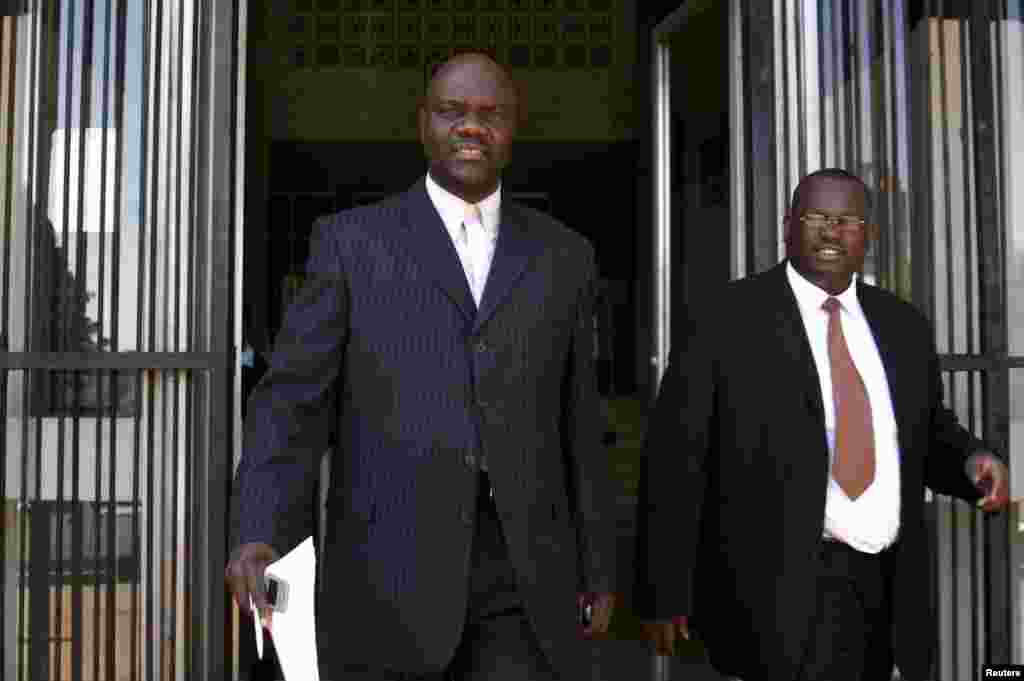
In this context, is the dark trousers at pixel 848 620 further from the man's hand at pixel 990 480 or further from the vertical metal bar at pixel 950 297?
the vertical metal bar at pixel 950 297

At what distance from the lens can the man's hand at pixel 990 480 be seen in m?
2.90

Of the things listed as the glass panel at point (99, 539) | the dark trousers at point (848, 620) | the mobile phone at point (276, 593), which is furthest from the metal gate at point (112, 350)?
the dark trousers at point (848, 620)

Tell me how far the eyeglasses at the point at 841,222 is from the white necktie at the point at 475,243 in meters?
0.96

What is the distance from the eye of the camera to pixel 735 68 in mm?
4039

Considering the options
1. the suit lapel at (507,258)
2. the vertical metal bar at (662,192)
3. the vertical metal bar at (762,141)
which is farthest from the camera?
the vertical metal bar at (662,192)

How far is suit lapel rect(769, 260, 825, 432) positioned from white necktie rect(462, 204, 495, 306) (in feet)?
2.87

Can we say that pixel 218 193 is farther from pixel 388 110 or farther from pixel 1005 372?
pixel 388 110

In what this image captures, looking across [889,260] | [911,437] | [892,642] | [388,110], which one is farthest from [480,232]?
[388,110]

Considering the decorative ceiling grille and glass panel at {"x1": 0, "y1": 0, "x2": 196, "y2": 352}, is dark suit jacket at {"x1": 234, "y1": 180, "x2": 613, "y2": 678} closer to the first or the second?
glass panel at {"x1": 0, "y1": 0, "x2": 196, "y2": 352}

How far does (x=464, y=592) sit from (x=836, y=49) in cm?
241

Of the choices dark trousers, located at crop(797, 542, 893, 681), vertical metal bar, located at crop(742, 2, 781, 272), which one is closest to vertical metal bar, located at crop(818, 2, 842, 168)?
vertical metal bar, located at crop(742, 2, 781, 272)

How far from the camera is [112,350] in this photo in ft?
11.7

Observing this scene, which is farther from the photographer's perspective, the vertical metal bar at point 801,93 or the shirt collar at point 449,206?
the vertical metal bar at point 801,93

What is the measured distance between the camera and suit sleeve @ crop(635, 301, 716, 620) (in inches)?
115
